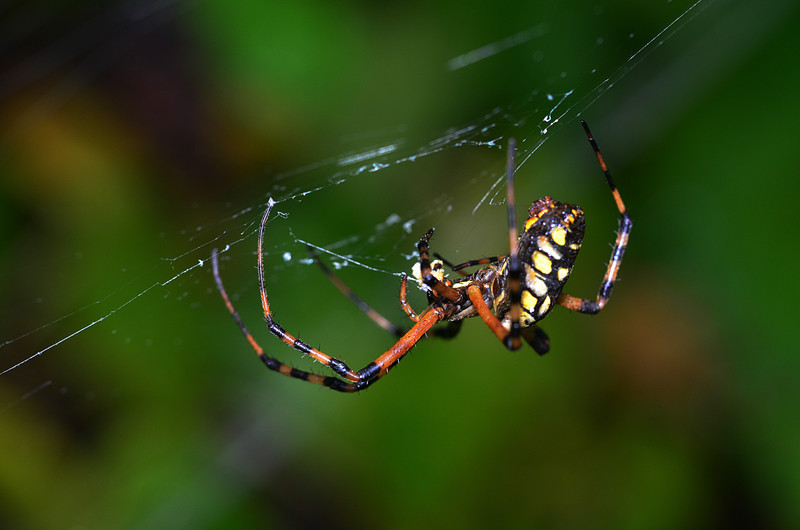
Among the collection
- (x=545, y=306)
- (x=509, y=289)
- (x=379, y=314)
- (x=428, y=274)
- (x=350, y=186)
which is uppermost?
(x=350, y=186)

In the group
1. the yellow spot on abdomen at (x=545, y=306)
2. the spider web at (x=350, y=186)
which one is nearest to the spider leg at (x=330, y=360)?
the spider web at (x=350, y=186)

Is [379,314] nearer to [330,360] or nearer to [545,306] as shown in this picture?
[330,360]

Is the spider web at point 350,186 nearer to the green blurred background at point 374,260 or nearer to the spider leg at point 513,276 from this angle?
the green blurred background at point 374,260

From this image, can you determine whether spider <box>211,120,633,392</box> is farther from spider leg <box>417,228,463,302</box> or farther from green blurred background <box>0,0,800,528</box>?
green blurred background <box>0,0,800,528</box>

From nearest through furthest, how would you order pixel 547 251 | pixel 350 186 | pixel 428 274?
pixel 547 251, pixel 428 274, pixel 350 186

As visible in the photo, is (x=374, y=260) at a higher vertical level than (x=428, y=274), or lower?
lower

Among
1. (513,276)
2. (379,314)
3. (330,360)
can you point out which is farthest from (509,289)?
(379,314)

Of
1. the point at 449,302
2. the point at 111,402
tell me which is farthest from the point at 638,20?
the point at 111,402
